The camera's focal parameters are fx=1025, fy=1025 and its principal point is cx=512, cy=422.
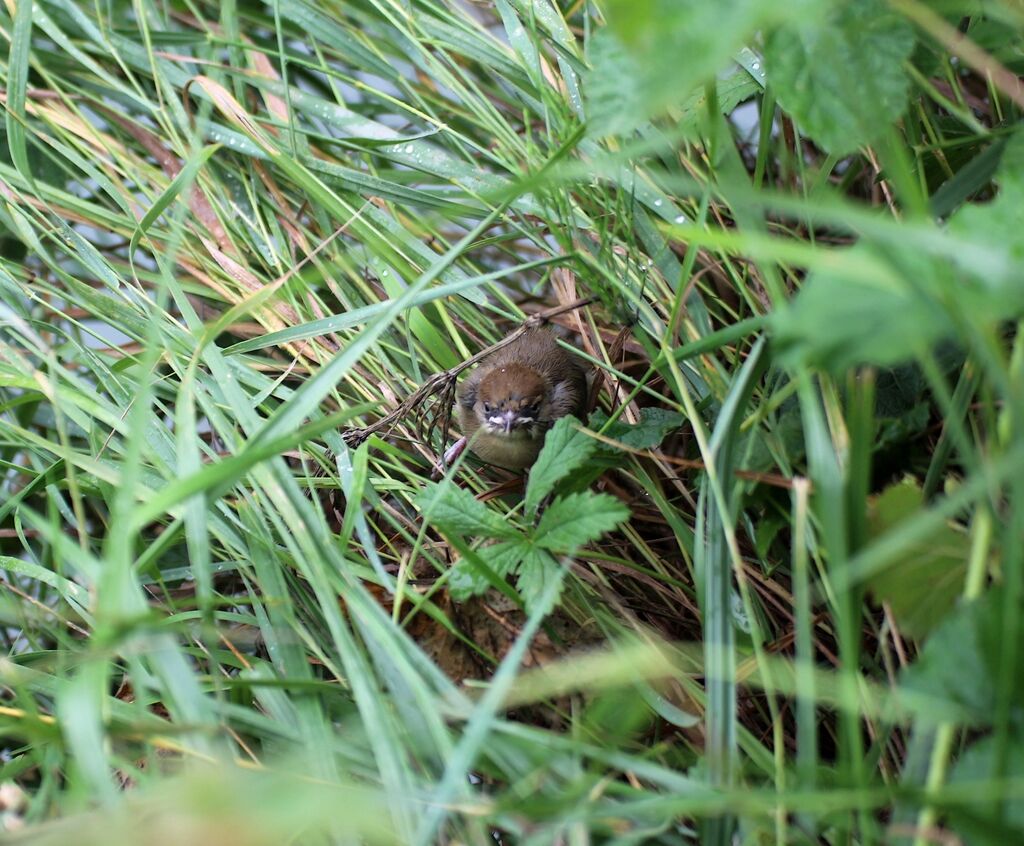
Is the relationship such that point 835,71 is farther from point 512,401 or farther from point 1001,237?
point 512,401

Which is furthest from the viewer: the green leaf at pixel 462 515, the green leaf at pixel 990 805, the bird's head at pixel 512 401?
the bird's head at pixel 512 401

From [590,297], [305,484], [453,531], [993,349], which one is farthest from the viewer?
[590,297]

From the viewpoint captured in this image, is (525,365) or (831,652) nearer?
(831,652)

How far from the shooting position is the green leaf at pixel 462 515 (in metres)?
2.32

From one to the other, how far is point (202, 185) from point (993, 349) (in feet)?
8.93

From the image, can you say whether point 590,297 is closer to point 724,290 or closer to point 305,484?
point 724,290

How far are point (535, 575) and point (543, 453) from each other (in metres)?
0.35

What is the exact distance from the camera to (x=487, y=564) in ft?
7.28

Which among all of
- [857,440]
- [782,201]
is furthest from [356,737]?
[782,201]

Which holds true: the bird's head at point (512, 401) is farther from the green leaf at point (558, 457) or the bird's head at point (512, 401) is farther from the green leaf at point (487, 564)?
the green leaf at point (487, 564)

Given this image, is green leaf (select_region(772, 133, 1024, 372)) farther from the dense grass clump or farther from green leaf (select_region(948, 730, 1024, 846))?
green leaf (select_region(948, 730, 1024, 846))

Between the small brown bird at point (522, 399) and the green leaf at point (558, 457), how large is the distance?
0.72 meters

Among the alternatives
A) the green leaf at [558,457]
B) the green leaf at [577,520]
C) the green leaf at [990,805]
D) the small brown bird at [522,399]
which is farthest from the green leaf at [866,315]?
the small brown bird at [522,399]

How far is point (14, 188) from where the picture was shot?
3258 millimetres
